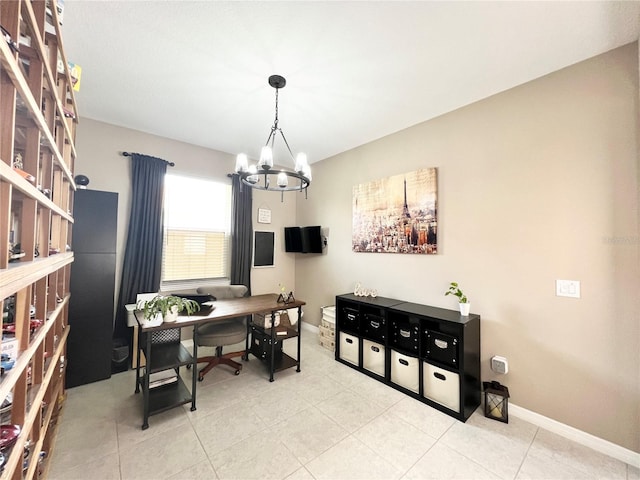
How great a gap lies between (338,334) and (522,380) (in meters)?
1.89

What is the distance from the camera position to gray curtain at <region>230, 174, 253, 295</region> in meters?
4.07

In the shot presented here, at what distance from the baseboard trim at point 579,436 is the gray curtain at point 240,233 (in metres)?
3.59

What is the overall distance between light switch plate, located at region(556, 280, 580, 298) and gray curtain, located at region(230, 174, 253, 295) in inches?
147

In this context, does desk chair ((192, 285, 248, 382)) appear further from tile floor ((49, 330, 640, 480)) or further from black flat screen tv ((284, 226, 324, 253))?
black flat screen tv ((284, 226, 324, 253))

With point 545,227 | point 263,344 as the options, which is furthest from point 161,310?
point 545,227

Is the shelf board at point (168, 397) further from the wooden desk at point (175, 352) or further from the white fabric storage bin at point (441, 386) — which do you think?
the white fabric storage bin at point (441, 386)

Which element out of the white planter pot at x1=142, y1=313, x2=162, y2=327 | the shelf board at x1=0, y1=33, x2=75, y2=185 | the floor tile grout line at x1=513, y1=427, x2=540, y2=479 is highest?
the shelf board at x1=0, y1=33, x2=75, y2=185

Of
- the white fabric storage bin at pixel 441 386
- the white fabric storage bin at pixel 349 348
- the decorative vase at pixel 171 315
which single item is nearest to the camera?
the decorative vase at pixel 171 315

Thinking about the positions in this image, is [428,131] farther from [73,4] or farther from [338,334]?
[73,4]

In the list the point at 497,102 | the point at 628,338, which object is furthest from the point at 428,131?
the point at 628,338

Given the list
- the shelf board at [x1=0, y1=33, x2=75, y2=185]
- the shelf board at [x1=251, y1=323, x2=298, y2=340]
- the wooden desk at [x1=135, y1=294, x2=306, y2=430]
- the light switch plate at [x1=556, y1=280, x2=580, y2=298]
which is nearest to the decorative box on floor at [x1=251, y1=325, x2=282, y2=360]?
the shelf board at [x1=251, y1=323, x2=298, y2=340]

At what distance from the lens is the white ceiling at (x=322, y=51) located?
168cm

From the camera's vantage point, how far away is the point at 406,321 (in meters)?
2.74

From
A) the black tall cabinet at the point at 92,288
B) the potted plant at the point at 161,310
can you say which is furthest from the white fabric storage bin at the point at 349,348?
the black tall cabinet at the point at 92,288
